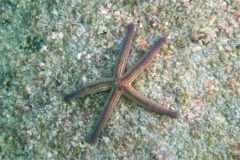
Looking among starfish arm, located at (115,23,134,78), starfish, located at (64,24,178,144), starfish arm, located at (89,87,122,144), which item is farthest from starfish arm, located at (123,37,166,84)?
starfish arm, located at (89,87,122,144)

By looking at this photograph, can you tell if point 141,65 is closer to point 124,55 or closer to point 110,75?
point 124,55

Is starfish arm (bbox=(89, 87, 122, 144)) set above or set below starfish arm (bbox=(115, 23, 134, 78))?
below

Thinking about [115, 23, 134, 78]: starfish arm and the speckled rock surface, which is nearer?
[115, 23, 134, 78]: starfish arm

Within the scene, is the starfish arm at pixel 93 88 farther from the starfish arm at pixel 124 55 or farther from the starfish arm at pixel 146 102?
the starfish arm at pixel 146 102

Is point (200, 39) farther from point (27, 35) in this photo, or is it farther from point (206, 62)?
point (27, 35)

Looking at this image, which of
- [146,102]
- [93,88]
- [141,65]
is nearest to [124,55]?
[141,65]

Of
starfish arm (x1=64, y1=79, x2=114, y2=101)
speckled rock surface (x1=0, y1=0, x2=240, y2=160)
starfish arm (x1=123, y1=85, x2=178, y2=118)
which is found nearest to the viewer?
starfish arm (x1=123, y1=85, x2=178, y2=118)

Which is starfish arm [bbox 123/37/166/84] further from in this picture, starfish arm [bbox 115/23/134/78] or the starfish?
starfish arm [bbox 115/23/134/78]

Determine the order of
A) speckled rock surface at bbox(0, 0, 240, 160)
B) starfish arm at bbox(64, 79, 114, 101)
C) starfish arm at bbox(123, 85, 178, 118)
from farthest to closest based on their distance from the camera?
speckled rock surface at bbox(0, 0, 240, 160) < starfish arm at bbox(64, 79, 114, 101) < starfish arm at bbox(123, 85, 178, 118)
